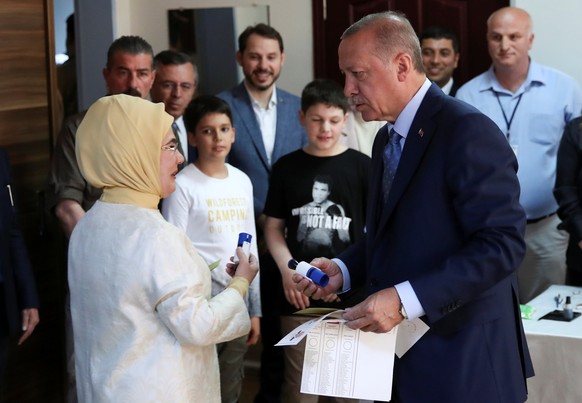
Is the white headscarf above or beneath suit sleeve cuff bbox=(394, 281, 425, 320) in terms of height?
above

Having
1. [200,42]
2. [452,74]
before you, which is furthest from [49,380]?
→ [452,74]

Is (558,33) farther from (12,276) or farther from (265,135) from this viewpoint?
(12,276)

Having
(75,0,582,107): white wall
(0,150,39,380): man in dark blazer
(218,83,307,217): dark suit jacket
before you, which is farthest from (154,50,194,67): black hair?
(75,0,582,107): white wall

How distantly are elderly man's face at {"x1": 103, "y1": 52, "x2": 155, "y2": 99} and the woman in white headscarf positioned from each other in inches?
64.5

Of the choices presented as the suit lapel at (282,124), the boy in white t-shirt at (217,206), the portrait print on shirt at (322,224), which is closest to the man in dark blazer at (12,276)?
the boy in white t-shirt at (217,206)

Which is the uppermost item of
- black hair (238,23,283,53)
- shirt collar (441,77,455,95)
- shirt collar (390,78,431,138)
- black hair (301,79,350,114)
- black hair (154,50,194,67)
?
black hair (238,23,283,53)

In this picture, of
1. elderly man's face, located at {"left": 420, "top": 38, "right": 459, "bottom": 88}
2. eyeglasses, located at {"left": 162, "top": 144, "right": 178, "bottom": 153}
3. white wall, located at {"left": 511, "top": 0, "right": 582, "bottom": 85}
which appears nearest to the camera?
eyeglasses, located at {"left": 162, "top": 144, "right": 178, "bottom": 153}

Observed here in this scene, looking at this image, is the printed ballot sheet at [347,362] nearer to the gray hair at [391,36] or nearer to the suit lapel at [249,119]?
the gray hair at [391,36]

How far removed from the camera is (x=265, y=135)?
4281mm

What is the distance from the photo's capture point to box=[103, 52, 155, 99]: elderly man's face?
3.89 m

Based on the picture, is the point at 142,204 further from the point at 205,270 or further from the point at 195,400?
the point at 195,400

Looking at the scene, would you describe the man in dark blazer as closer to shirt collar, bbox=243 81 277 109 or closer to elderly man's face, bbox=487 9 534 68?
shirt collar, bbox=243 81 277 109

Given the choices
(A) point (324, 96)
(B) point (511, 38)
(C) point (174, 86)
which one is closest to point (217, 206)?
(A) point (324, 96)

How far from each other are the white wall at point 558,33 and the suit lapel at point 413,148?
307cm
